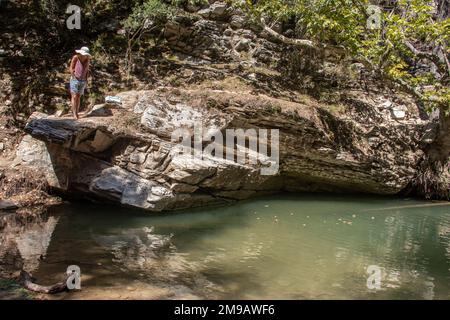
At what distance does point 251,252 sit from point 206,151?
3.78m

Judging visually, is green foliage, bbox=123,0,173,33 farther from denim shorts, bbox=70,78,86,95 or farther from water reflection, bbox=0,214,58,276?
water reflection, bbox=0,214,58,276

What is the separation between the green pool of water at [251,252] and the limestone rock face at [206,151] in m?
0.72

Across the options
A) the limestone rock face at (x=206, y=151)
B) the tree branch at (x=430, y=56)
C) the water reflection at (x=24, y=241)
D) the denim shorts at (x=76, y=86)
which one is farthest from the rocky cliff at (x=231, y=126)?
the water reflection at (x=24, y=241)

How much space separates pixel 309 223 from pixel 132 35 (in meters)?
9.11

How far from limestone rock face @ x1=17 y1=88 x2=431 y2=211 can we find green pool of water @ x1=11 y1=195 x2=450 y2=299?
717 millimetres

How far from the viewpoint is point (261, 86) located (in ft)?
45.4

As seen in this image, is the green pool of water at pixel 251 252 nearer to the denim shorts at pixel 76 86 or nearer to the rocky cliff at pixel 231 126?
the rocky cliff at pixel 231 126

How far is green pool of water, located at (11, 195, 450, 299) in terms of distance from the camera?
625 cm

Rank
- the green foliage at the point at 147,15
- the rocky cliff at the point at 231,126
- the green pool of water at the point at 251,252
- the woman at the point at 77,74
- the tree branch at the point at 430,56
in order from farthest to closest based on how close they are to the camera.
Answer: the tree branch at the point at 430,56 < the green foliage at the point at 147,15 < the rocky cliff at the point at 231,126 < the woman at the point at 77,74 < the green pool of water at the point at 251,252

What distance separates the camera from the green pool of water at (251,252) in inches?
246

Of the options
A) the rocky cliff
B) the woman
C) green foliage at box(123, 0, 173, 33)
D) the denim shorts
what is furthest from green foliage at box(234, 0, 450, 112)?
the denim shorts

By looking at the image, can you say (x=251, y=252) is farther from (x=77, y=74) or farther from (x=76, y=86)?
(x=77, y=74)
